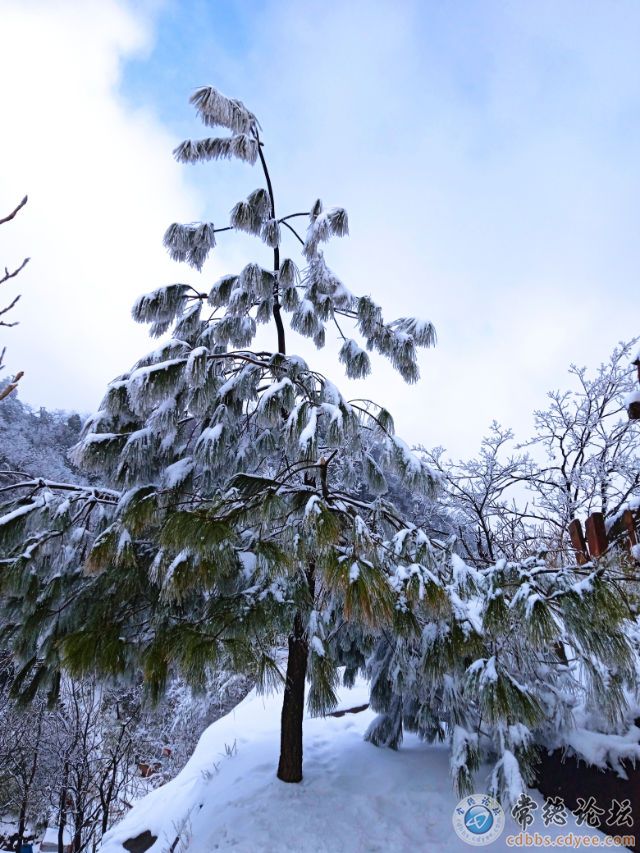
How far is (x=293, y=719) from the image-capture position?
10.8 ft

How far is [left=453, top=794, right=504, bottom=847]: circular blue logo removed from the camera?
8.50 ft

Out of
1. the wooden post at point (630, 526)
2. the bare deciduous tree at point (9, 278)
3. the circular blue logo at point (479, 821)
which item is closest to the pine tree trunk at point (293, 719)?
the circular blue logo at point (479, 821)

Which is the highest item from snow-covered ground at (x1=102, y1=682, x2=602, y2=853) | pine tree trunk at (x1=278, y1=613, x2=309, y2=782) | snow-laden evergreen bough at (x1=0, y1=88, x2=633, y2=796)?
snow-laden evergreen bough at (x1=0, y1=88, x2=633, y2=796)

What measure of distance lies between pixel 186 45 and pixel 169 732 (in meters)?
16.4

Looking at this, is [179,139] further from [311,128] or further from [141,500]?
[311,128]

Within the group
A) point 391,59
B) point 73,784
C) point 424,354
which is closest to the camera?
point 424,354

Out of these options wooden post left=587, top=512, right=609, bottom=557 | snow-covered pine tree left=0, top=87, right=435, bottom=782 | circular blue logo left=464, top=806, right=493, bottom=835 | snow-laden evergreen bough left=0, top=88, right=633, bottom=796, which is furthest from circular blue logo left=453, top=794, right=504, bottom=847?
wooden post left=587, top=512, right=609, bottom=557

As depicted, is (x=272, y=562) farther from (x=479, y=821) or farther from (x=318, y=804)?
(x=479, y=821)

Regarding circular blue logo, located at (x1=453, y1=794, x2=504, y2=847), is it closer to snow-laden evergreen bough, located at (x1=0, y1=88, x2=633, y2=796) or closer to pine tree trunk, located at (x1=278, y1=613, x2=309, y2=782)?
snow-laden evergreen bough, located at (x1=0, y1=88, x2=633, y2=796)

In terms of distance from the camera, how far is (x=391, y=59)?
9664mm

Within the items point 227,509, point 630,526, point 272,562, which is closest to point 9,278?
point 227,509

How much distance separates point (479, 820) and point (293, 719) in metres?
1.34

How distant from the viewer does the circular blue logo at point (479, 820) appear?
8.60 feet

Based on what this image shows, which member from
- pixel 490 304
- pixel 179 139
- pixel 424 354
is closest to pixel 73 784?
pixel 424 354
